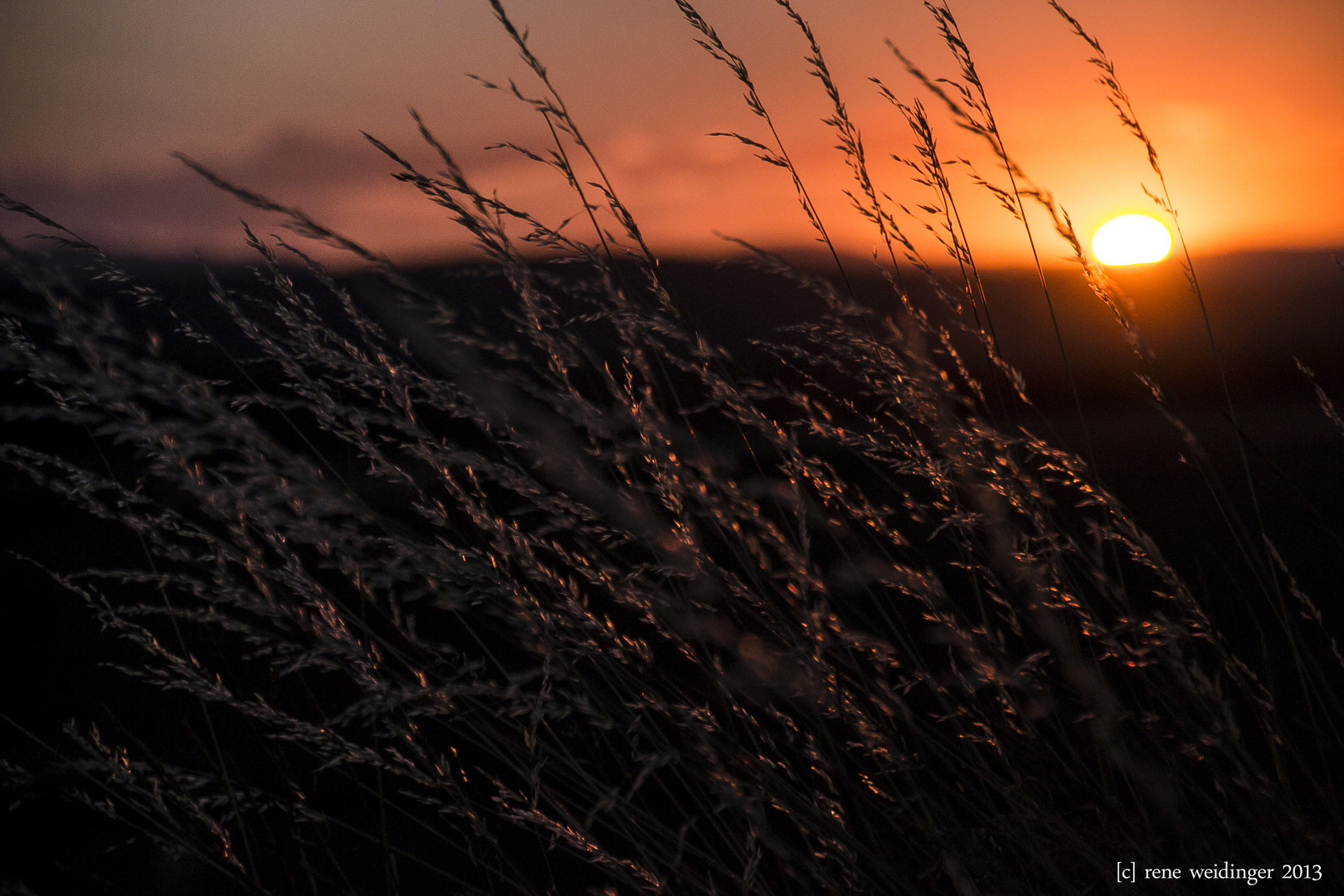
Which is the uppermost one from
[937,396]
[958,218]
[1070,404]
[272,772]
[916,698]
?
[958,218]

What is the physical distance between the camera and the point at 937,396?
3.40 feet

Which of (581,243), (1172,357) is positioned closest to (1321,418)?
(1172,357)

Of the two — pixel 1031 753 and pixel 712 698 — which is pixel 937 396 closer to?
pixel 1031 753

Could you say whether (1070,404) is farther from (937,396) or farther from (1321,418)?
(937,396)

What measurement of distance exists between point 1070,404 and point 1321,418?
2.01ft

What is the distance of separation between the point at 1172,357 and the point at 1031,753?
0.96 meters

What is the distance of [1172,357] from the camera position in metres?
1.63

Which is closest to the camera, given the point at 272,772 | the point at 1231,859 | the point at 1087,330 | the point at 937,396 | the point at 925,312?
the point at 1231,859

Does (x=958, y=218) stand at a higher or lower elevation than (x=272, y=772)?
higher

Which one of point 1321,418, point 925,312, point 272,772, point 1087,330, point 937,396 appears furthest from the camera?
point 1321,418

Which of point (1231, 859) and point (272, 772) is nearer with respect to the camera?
point (1231, 859)

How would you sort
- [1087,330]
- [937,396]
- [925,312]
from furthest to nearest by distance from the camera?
[1087,330] → [925,312] → [937,396]

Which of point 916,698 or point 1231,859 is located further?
point 916,698

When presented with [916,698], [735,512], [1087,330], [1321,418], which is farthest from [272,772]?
[1321,418]
